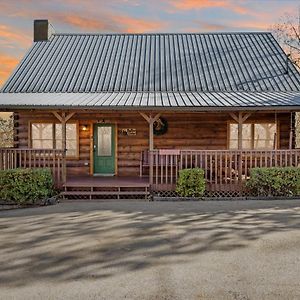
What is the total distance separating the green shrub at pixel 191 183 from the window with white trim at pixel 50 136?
4780 mm

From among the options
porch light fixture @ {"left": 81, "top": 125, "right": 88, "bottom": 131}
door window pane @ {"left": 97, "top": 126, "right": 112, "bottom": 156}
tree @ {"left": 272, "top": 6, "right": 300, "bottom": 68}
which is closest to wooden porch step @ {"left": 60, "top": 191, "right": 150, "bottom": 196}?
door window pane @ {"left": 97, "top": 126, "right": 112, "bottom": 156}

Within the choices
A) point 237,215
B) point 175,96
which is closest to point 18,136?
point 175,96

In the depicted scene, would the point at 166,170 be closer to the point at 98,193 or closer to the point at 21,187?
the point at 98,193

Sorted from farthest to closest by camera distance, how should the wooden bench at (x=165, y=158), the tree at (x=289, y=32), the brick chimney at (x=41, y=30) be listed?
1. the tree at (x=289, y=32)
2. the brick chimney at (x=41, y=30)
3. the wooden bench at (x=165, y=158)

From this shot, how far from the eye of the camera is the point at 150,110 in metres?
11.4

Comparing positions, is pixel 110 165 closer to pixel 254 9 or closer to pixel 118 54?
pixel 118 54

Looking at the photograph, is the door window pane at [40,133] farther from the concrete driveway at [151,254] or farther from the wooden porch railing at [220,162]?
the concrete driveway at [151,254]

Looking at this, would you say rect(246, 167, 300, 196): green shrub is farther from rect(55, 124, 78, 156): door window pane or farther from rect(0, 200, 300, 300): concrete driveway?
rect(55, 124, 78, 156): door window pane

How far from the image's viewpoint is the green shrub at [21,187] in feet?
34.4

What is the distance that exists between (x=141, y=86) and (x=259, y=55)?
588cm

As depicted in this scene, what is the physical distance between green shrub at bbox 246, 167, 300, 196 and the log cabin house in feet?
1.63

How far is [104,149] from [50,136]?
6.84 ft

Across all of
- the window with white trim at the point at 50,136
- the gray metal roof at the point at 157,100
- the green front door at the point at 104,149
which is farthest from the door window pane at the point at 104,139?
the gray metal roof at the point at 157,100

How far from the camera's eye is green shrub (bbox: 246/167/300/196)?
11.0m
